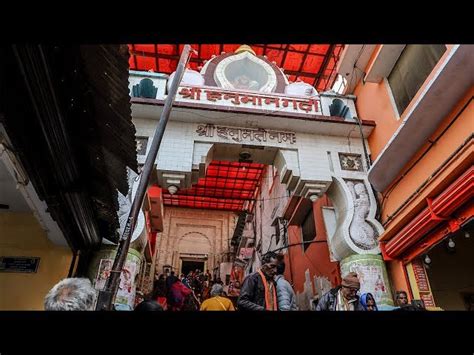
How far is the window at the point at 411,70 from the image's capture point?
21.2ft

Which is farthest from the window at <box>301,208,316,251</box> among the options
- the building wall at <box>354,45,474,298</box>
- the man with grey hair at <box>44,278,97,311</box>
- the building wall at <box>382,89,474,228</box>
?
the man with grey hair at <box>44,278,97,311</box>

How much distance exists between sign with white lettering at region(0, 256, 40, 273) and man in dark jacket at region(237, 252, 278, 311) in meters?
4.06

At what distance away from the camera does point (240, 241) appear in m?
19.8

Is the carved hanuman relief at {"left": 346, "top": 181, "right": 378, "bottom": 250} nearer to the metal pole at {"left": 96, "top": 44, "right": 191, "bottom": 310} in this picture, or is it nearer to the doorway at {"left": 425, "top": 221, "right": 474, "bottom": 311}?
the doorway at {"left": 425, "top": 221, "right": 474, "bottom": 311}

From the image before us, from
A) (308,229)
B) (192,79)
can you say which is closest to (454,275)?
(308,229)

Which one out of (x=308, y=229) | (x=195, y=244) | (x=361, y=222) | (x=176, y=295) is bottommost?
(x=176, y=295)

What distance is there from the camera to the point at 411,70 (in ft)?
23.4

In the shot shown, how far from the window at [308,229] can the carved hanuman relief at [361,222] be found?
3.43 m

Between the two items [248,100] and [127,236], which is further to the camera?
[248,100]

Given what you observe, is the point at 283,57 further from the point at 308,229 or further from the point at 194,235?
the point at 194,235

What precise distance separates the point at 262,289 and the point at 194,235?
61.6 feet

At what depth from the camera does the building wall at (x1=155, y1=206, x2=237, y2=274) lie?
70.3 feet
